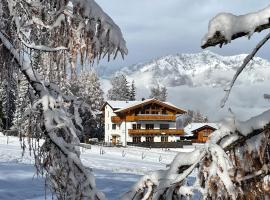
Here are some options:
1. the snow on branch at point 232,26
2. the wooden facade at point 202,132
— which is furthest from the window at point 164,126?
the snow on branch at point 232,26

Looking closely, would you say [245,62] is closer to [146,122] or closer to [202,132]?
[146,122]

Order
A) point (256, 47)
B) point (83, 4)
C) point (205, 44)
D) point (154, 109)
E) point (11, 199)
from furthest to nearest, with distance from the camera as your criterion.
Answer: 1. point (154, 109)
2. point (11, 199)
3. point (83, 4)
4. point (256, 47)
5. point (205, 44)

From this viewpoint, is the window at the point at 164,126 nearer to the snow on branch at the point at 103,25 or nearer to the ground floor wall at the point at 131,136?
the ground floor wall at the point at 131,136

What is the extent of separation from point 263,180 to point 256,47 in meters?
0.62

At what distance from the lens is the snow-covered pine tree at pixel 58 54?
3643 millimetres

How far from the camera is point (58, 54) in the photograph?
3658 millimetres

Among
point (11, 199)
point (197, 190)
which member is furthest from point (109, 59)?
point (11, 199)

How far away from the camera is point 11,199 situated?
13539mm

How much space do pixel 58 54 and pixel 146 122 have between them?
6532 cm

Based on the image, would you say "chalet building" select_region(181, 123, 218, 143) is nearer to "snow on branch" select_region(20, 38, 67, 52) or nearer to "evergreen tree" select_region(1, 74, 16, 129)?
"evergreen tree" select_region(1, 74, 16, 129)

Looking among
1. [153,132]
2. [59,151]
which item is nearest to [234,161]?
[59,151]

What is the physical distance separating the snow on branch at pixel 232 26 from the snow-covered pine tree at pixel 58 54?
6.58ft

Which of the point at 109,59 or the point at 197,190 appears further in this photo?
the point at 109,59

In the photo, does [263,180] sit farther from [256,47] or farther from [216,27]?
[216,27]
